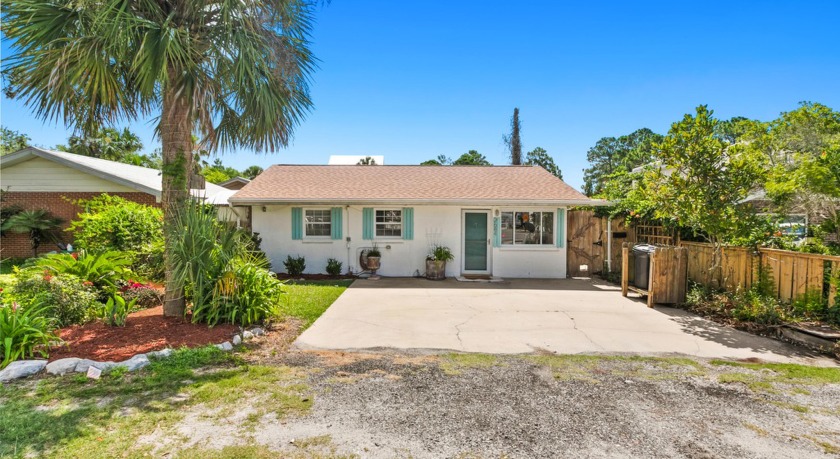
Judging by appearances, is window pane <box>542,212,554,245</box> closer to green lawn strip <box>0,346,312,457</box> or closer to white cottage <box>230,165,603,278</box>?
white cottage <box>230,165,603,278</box>

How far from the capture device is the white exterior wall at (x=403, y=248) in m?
11.6

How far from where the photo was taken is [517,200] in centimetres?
1098

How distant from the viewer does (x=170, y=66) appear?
5648mm

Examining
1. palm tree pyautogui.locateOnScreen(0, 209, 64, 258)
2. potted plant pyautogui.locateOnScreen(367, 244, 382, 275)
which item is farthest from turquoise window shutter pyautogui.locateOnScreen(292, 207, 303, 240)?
palm tree pyautogui.locateOnScreen(0, 209, 64, 258)

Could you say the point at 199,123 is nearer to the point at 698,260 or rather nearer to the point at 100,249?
the point at 100,249

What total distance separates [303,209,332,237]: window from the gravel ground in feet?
24.3

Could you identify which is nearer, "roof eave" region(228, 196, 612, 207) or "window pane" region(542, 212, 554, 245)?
"roof eave" region(228, 196, 612, 207)

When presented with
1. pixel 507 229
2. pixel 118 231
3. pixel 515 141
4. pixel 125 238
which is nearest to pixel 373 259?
pixel 507 229

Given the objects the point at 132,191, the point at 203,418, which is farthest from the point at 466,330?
the point at 132,191

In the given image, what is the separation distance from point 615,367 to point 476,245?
735 centimetres

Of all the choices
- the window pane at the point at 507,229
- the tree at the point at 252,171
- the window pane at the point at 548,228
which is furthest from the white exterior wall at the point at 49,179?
the tree at the point at 252,171

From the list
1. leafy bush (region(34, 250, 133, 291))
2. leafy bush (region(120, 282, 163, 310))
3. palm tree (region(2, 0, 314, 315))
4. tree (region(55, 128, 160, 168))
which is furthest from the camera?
tree (region(55, 128, 160, 168))

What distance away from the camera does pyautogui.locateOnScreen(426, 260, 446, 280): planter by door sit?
11180mm

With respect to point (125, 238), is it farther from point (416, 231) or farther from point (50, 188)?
point (50, 188)
